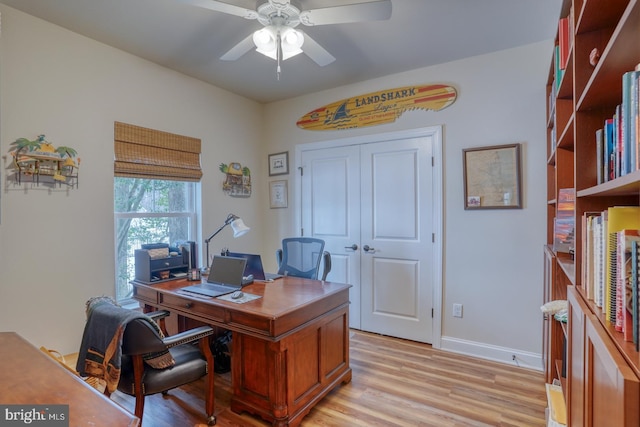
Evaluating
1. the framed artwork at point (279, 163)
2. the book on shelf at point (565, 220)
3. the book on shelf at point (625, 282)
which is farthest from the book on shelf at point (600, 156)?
the framed artwork at point (279, 163)

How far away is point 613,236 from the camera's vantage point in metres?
0.82

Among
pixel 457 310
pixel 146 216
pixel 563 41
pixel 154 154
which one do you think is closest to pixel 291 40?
pixel 563 41

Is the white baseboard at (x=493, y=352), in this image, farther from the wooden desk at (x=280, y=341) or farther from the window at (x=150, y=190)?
the window at (x=150, y=190)

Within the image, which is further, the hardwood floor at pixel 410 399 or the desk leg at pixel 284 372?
the hardwood floor at pixel 410 399

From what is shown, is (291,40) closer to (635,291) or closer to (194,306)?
(194,306)

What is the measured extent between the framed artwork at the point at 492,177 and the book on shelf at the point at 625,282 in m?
2.14

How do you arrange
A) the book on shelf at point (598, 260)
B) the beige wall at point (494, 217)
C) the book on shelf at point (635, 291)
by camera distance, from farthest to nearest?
the beige wall at point (494, 217) < the book on shelf at point (598, 260) < the book on shelf at point (635, 291)

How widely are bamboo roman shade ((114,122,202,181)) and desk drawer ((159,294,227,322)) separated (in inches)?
49.4

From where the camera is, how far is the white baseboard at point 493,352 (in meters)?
2.64

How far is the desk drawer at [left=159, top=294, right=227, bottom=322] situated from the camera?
1.96 meters

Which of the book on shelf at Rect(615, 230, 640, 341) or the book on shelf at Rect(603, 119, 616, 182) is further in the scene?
the book on shelf at Rect(603, 119, 616, 182)

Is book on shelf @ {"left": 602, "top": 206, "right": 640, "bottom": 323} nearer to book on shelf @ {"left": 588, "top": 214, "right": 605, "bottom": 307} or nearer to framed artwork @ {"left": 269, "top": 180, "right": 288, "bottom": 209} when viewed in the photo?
book on shelf @ {"left": 588, "top": 214, "right": 605, "bottom": 307}

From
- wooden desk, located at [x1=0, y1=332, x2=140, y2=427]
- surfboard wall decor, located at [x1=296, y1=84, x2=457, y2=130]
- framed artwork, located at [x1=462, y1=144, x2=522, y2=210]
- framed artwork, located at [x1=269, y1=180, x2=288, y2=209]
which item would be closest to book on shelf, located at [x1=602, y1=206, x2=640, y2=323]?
wooden desk, located at [x1=0, y1=332, x2=140, y2=427]

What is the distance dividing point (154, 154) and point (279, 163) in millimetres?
1495
